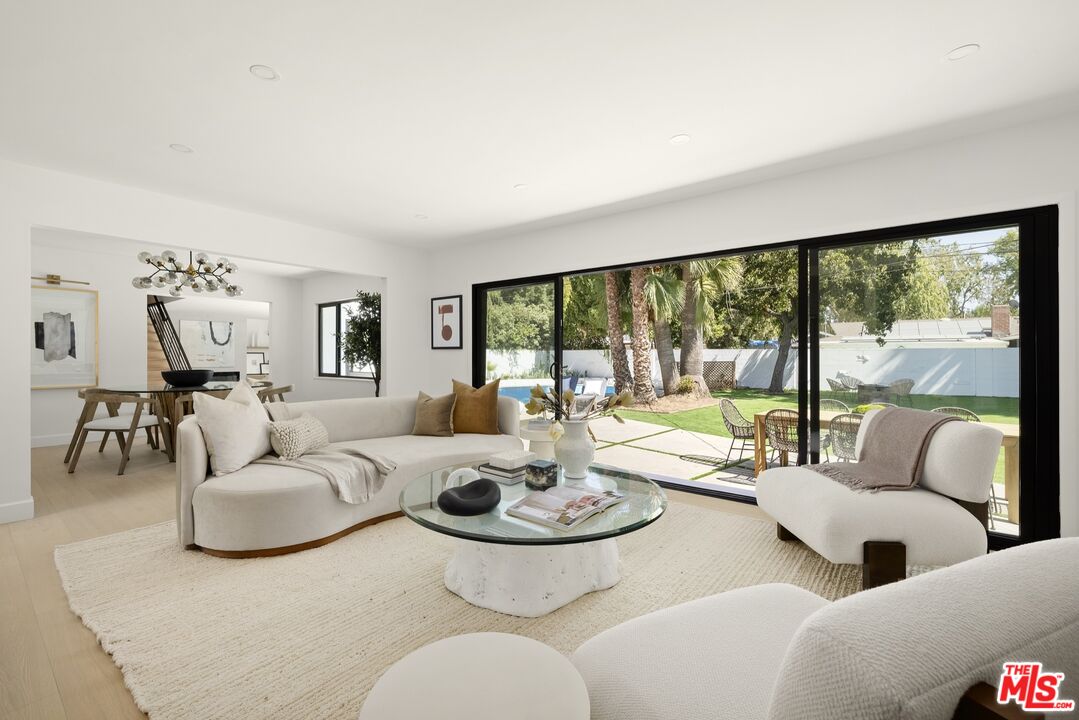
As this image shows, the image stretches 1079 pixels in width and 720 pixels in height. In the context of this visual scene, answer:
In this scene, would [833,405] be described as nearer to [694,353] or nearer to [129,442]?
[694,353]

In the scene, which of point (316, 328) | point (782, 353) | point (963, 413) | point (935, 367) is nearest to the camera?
point (963, 413)

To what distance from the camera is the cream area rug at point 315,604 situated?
1711 mm

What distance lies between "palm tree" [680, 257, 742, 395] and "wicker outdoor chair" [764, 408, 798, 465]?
2588 millimetres

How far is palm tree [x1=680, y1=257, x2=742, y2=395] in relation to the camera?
6.99m

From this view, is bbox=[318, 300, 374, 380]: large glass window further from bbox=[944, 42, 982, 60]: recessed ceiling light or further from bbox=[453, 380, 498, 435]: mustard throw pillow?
bbox=[944, 42, 982, 60]: recessed ceiling light

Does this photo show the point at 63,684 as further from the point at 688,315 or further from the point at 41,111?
the point at 688,315

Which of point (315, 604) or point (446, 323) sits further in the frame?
point (446, 323)

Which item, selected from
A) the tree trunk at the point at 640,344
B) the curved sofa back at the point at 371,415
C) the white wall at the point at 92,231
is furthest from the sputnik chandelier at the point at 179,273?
the tree trunk at the point at 640,344

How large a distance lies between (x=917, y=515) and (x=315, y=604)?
2.82 meters

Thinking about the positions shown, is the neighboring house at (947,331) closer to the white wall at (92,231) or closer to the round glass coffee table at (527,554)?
the round glass coffee table at (527,554)

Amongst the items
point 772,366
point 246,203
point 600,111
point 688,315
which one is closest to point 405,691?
point 600,111

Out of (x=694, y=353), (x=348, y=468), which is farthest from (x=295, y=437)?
(x=694, y=353)

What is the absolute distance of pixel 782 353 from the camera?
292 inches

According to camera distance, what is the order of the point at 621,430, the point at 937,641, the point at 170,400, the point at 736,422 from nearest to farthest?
the point at 937,641 < the point at 170,400 < the point at 736,422 < the point at 621,430
